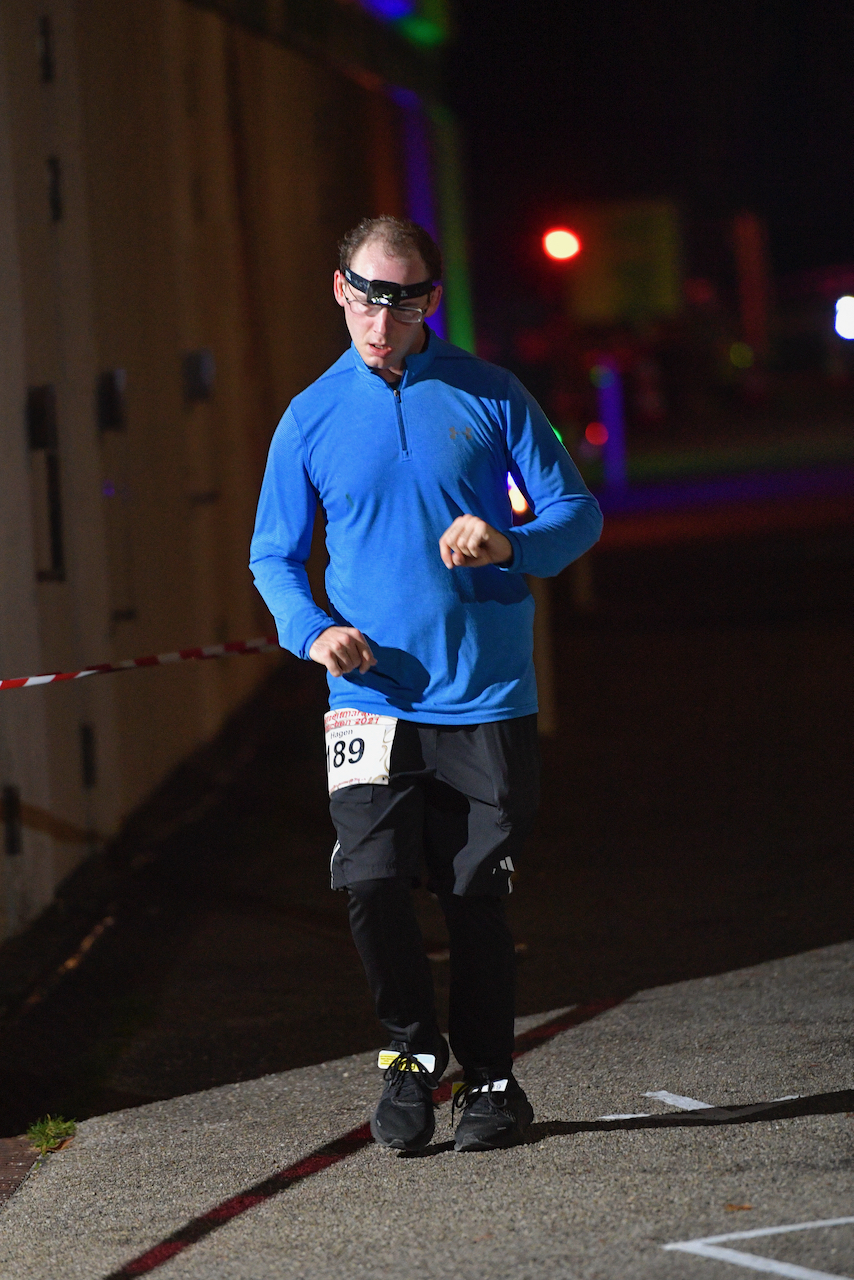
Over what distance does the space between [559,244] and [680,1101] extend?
15.0 m

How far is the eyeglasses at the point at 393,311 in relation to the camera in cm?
372

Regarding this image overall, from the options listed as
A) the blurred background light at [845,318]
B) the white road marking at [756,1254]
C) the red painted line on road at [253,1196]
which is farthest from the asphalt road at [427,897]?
the blurred background light at [845,318]

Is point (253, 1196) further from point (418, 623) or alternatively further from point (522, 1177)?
point (418, 623)

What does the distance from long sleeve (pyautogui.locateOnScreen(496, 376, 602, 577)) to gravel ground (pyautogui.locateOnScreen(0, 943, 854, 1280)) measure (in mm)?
1296

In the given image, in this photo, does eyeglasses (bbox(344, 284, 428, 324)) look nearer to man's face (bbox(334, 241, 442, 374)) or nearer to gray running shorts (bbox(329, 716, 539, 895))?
man's face (bbox(334, 241, 442, 374))

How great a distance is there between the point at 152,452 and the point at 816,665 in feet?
15.3

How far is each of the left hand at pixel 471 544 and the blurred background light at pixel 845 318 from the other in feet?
8.78

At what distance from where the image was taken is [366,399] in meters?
3.77

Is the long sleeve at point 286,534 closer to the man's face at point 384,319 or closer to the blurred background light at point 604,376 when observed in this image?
the man's face at point 384,319

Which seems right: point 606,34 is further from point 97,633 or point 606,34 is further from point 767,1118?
point 767,1118

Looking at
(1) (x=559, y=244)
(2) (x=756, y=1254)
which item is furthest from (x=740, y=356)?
(2) (x=756, y=1254)

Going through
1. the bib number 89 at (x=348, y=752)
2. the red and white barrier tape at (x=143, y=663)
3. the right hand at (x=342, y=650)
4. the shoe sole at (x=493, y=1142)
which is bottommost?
the shoe sole at (x=493, y=1142)

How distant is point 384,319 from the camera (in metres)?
3.71

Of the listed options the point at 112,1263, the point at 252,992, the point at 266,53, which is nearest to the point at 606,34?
the point at 266,53
